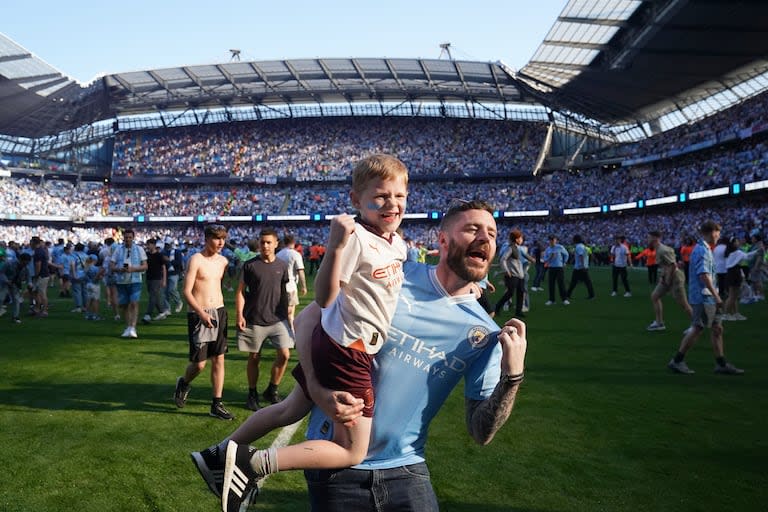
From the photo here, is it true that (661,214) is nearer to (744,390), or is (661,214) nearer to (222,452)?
(744,390)

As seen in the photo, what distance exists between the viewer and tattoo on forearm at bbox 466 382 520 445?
84.2 inches

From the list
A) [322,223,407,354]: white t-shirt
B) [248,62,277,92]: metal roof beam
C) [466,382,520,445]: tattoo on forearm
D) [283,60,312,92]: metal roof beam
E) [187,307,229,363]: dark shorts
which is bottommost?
[187,307,229,363]: dark shorts

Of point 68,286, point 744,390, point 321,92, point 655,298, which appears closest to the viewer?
point 744,390

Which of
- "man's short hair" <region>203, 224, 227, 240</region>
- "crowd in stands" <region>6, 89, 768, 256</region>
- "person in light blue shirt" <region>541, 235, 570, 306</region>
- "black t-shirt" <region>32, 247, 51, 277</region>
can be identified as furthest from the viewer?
"crowd in stands" <region>6, 89, 768, 256</region>

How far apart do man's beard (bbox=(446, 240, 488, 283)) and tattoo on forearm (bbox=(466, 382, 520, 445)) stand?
1.43 feet

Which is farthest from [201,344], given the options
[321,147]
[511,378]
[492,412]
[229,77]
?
[321,147]

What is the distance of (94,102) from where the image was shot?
50219 millimetres

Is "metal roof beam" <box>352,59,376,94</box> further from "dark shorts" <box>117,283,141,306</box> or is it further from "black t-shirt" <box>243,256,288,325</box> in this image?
"black t-shirt" <box>243,256,288,325</box>

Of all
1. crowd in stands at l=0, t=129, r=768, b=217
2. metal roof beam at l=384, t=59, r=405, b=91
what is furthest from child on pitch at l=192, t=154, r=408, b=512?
crowd in stands at l=0, t=129, r=768, b=217

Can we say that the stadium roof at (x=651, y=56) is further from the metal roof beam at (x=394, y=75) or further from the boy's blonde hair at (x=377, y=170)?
the boy's blonde hair at (x=377, y=170)

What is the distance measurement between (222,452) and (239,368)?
6401 millimetres

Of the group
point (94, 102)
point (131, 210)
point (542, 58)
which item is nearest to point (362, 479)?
point (542, 58)

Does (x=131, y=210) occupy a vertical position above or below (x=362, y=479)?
above

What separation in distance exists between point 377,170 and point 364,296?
1.81 ft
